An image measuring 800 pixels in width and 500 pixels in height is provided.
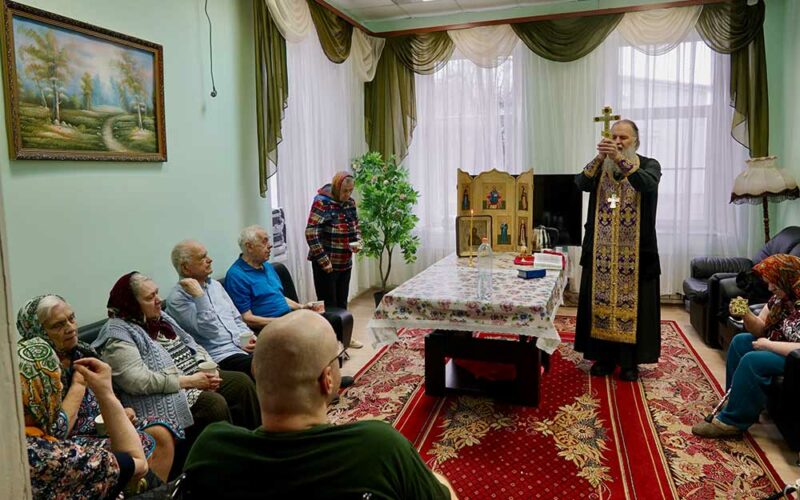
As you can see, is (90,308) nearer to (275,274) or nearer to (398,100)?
(275,274)

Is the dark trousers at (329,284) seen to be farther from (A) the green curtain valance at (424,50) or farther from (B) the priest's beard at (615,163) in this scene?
(A) the green curtain valance at (424,50)

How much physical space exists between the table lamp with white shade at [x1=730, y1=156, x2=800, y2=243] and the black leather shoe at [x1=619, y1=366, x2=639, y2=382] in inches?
86.4

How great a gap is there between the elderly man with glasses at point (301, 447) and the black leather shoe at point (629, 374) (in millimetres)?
2805

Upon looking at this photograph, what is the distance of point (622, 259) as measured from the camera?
11.9 feet

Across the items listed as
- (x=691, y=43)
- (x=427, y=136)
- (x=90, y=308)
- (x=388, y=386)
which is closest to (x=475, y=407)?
(x=388, y=386)

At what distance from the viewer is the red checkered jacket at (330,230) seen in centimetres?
438

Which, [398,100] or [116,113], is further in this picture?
[398,100]

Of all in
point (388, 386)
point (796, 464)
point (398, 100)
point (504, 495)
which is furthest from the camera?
point (398, 100)

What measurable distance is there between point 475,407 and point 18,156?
265 centimetres

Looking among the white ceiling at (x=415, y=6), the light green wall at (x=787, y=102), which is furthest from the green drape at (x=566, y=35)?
the light green wall at (x=787, y=102)

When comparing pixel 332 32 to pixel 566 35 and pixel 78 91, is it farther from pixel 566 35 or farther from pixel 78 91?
pixel 78 91

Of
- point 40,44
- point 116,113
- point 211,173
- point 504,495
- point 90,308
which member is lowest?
point 504,495

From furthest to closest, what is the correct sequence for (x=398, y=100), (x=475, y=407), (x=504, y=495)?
(x=398, y=100) < (x=475, y=407) < (x=504, y=495)

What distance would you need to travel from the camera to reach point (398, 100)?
6.18 meters
